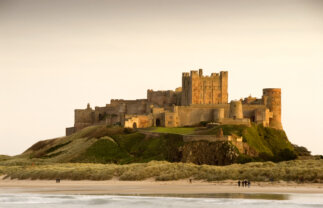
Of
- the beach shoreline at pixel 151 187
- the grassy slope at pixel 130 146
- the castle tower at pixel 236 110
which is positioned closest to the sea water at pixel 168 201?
the beach shoreline at pixel 151 187

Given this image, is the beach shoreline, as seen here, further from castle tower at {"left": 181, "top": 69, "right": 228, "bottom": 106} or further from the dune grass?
castle tower at {"left": 181, "top": 69, "right": 228, "bottom": 106}

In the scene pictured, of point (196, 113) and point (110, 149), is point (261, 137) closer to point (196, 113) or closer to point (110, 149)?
point (196, 113)

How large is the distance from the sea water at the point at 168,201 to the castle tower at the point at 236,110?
54.7 meters

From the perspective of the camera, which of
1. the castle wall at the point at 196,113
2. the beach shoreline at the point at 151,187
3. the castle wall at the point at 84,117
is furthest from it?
the castle wall at the point at 84,117

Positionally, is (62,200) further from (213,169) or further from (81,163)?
(81,163)

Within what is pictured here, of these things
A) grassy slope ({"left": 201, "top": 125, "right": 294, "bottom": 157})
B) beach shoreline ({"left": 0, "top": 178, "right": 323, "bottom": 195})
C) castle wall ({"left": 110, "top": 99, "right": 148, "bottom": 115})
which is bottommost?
beach shoreline ({"left": 0, "top": 178, "right": 323, "bottom": 195})

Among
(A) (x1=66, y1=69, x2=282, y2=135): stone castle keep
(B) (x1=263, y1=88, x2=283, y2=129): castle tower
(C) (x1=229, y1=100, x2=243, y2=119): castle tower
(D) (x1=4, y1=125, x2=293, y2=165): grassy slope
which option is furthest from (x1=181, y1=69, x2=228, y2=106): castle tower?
(D) (x1=4, y1=125, x2=293, y2=165): grassy slope

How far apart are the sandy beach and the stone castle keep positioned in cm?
3853

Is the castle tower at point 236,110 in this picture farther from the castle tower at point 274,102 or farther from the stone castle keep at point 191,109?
the castle tower at point 274,102

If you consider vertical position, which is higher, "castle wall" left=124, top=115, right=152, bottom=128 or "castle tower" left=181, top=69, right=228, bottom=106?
"castle tower" left=181, top=69, right=228, bottom=106

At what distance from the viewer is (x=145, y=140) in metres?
104

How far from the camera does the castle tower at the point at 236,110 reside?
112 meters

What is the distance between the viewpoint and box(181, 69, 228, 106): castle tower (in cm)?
12491

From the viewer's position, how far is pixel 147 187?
67.7 metres
